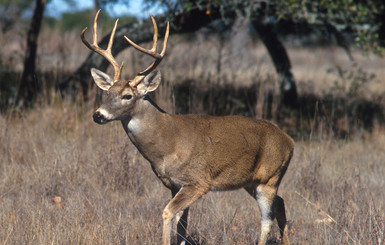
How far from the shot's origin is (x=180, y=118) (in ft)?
15.9

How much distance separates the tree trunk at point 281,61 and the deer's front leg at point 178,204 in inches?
267

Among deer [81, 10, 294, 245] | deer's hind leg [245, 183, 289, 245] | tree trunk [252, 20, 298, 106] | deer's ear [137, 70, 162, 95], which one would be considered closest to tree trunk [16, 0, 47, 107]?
tree trunk [252, 20, 298, 106]

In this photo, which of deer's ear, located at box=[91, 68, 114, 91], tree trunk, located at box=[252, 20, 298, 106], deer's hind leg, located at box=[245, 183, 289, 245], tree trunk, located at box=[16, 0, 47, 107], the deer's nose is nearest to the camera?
the deer's nose

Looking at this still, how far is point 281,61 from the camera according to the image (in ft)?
36.9

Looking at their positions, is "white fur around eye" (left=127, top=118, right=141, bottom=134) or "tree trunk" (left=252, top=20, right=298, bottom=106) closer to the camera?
"white fur around eye" (left=127, top=118, right=141, bottom=134)

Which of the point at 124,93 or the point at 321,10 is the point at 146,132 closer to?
the point at 124,93

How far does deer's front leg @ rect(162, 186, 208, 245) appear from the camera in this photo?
14.4 feet

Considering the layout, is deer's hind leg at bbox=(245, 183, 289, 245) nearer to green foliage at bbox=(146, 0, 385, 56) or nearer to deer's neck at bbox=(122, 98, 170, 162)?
deer's neck at bbox=(122, 98, 170, 162)

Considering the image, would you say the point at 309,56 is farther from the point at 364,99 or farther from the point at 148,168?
the point at 148,168

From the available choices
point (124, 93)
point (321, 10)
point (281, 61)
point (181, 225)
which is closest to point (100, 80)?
point (124, 93)

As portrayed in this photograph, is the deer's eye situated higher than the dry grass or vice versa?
the deer's eye

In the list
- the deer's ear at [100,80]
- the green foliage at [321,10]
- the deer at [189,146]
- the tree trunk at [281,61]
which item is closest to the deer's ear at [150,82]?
the deer at [189,146]

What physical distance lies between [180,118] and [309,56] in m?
28.9

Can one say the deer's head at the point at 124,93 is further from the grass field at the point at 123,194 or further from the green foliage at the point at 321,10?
the green foliage at the point at 321,10
